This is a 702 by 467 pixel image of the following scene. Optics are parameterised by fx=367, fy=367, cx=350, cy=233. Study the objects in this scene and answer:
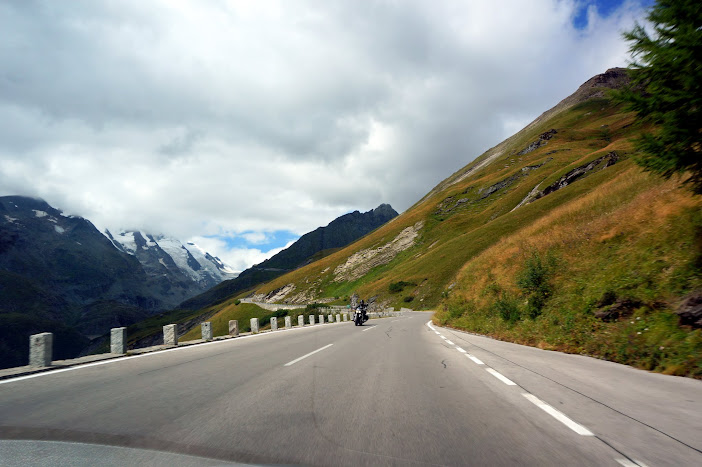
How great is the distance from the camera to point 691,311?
7754mm

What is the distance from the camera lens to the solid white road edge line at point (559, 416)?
158 inches

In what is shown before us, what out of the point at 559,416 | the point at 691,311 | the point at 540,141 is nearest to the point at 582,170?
the point at 540,141

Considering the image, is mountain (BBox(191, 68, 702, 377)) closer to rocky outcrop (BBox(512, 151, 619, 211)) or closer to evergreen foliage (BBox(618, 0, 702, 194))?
evergreen foliage (BBox(618, 0, 702, 194))

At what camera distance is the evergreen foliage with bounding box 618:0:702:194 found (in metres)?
8.52

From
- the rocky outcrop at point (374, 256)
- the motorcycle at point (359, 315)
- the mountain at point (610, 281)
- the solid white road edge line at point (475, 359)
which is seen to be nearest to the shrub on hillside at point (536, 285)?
the mountain at point (610, 281)

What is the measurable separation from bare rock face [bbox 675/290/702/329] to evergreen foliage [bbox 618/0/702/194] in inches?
130

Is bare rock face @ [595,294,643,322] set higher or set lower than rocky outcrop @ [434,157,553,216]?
lower

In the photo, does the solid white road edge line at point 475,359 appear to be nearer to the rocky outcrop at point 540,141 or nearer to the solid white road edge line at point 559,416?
the solid white road edge line at point 559,416

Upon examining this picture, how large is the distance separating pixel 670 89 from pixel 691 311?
5315 millimetres

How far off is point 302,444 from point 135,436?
184cm

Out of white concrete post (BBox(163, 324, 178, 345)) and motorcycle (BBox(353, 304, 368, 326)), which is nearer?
white concrete post (BBox(163, 324, 178, 345))

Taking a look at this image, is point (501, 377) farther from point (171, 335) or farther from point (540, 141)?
point (540, 141)

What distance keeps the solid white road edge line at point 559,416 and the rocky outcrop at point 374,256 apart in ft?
348

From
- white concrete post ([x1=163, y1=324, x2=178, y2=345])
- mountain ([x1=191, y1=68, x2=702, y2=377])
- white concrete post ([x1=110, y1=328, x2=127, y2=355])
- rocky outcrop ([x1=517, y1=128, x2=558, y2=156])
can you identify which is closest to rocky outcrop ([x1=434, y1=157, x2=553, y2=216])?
rocky outcrop ([x1=517, y1=128, x2=558, y2=156])
